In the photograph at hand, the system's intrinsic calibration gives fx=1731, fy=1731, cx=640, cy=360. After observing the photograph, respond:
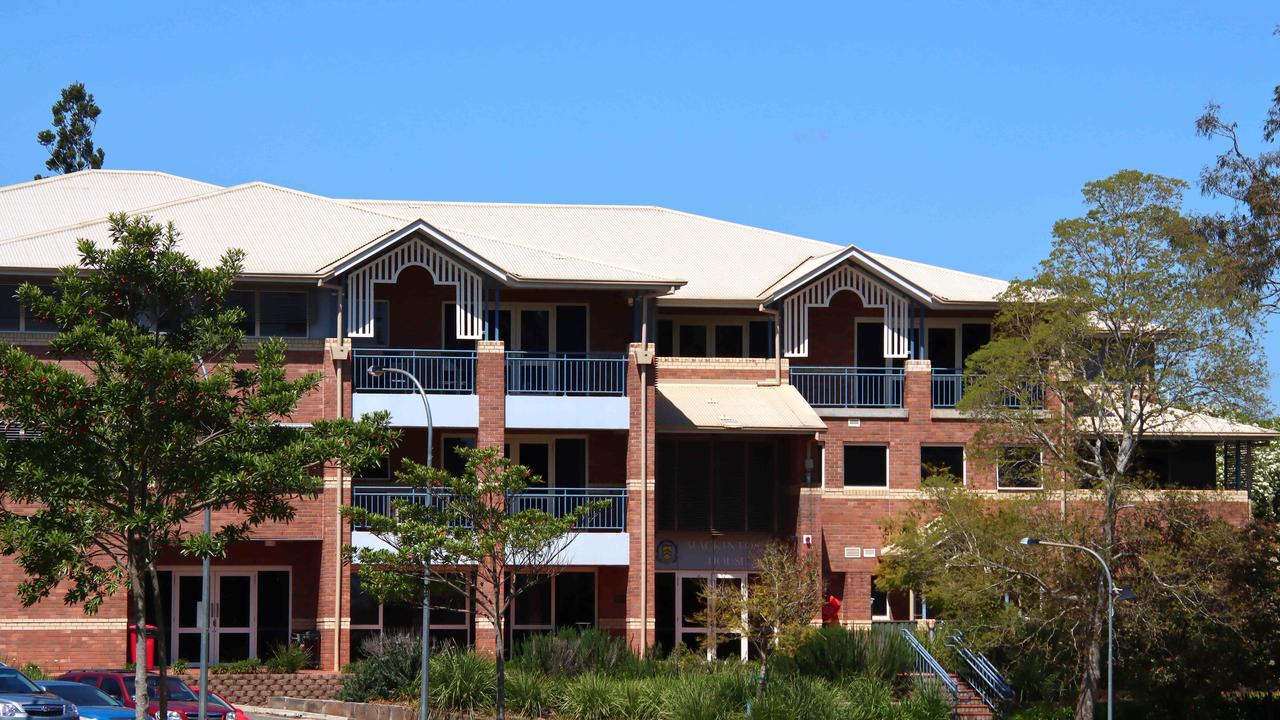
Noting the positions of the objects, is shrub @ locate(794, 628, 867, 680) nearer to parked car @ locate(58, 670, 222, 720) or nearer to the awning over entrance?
the awning over entrance

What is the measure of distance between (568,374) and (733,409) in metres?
4.26

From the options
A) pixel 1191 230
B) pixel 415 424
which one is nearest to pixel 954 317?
pixel 1191 230

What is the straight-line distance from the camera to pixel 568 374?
41.7 metres

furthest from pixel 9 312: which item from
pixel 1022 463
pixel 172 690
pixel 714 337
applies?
pixel 1022 463

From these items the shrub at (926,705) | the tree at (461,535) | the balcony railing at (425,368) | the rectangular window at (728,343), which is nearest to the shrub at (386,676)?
the tree at (461,535)

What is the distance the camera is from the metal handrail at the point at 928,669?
1488 inches

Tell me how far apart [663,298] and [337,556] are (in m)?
10.5

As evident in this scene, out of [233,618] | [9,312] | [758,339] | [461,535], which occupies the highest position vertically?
[9,312]

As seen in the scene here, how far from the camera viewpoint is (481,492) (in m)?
33.8

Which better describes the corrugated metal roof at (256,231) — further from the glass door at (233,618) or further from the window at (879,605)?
the window at (879,605)

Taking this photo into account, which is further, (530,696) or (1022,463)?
(1022,463)

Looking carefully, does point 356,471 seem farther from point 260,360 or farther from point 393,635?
point 393,635

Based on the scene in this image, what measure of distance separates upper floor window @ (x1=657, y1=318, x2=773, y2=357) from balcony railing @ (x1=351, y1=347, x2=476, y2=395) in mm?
6572

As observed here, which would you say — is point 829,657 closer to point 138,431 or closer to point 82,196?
point 138,431
